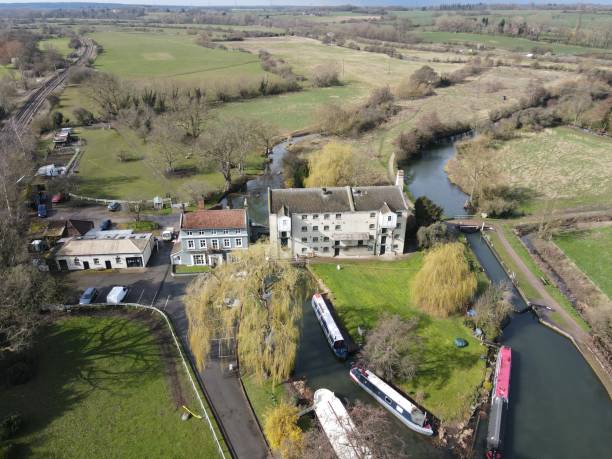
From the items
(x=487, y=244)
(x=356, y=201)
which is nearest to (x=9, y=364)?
(x=356, y=201)

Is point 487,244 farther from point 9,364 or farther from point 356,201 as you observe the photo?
point 9,364

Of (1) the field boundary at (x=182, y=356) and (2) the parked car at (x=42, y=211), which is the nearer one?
(1) the field boundary at (x=182, y=356)

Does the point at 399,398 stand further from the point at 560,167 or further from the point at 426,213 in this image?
the point at 560,167

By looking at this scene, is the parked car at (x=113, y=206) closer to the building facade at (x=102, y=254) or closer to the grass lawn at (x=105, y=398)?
the building facade at (x=102, y=254)

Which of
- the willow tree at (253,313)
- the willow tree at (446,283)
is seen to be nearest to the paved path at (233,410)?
the willow tree at (253,313)

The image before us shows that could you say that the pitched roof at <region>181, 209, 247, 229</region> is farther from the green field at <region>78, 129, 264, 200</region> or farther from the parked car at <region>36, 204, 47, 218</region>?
the parked car at <region>36, 204, 47, 218</region>

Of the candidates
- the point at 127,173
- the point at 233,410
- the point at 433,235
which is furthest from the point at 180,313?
the point at 127,173
